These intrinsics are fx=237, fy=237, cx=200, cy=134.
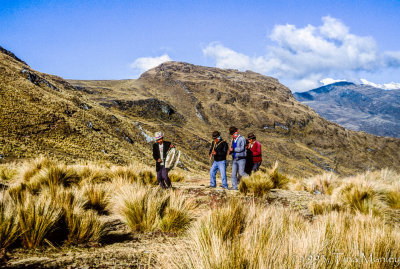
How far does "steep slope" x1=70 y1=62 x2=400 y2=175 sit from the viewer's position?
83438 mm

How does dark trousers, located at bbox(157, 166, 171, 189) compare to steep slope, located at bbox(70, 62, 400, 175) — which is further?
steep slope, located at bbox(70, 62, 400, 175)

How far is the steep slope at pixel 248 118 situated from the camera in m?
83.4

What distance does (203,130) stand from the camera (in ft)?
292

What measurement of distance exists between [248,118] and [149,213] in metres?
107

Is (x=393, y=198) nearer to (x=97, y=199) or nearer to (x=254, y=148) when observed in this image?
(x=254, y=148)

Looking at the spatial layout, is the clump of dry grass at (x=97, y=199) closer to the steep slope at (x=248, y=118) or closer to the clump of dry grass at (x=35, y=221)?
the clump of dry grass at (x=35, y=221)

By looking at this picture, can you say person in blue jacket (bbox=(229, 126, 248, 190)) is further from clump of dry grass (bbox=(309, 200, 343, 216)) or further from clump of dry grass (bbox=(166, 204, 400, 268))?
clump of dry grass (bbox=(166, 204, 400, 268))

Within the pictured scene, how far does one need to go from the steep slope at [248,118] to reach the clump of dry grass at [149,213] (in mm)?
68156

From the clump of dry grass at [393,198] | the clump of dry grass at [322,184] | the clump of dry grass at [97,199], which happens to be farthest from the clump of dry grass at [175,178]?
the clump of dry grass at [393,198]

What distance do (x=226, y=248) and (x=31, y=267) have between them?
156cm

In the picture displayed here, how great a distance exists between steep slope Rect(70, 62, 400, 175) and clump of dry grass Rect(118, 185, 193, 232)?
224ft

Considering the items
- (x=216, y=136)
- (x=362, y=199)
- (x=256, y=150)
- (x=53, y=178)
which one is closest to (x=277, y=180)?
(x=256, y=150)

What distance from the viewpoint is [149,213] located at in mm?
3654

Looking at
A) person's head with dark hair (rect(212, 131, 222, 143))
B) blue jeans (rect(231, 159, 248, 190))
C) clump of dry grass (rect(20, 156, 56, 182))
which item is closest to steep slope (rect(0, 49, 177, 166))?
clump of dry grass (rect(20, 156, 56, 182))
